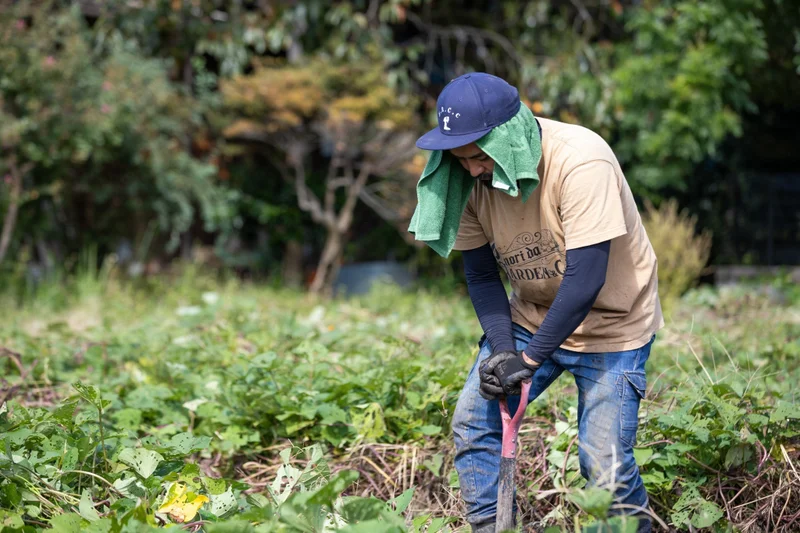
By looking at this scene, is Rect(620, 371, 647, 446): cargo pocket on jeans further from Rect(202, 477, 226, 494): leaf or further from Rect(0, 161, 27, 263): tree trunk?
Rect(0, 161, 27, 263): tree trunk

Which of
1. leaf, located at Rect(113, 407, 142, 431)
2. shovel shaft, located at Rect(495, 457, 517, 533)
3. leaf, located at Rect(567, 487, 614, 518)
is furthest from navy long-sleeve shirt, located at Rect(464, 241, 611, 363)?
leaf, located at Rect(113, 407, 142, 431)

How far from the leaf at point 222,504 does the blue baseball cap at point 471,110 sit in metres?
1.21

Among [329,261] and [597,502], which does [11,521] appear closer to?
[597,502]

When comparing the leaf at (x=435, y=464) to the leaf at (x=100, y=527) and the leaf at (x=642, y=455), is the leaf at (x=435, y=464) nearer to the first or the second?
the leaf at (x=642, y=455)

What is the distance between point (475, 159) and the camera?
249cm

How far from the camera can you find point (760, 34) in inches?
323

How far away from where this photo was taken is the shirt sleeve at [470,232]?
277cm

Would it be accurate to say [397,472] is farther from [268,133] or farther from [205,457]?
[268,133]

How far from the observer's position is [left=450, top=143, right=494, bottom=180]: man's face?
2459mm

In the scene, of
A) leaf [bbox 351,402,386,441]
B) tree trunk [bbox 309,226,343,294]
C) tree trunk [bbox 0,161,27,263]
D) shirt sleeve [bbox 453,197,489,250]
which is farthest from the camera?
tree trunk [bbox 309,226,343,294]

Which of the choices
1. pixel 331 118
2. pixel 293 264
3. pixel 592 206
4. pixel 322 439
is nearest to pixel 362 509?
pixel 592 206

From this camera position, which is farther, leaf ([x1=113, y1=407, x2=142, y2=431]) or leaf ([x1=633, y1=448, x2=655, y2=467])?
leaf ([x1=113, y1=407, x2=142, y2=431])

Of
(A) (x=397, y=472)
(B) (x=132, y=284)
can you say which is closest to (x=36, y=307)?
(B) (x=132, y=284)

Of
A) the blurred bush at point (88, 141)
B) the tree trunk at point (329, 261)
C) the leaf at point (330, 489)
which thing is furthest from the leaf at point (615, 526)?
the tree trunk at point (329, 261)
